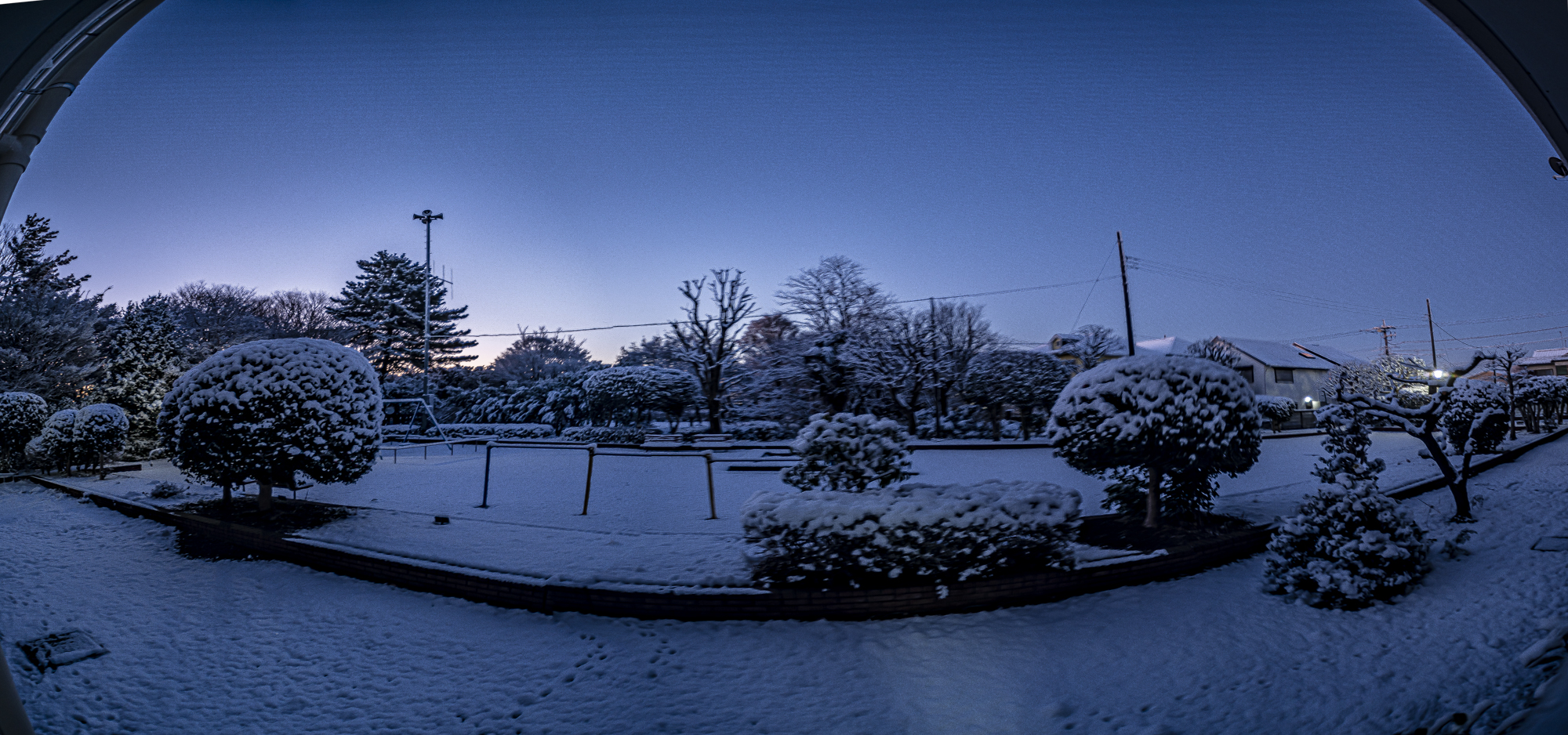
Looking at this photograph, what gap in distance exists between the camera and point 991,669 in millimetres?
1603

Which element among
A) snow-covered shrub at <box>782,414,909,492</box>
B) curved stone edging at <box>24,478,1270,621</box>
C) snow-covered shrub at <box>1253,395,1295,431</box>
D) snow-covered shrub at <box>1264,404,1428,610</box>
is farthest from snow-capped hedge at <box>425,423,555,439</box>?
snow-covered shrub at <box>1253,395,1295,431</box>

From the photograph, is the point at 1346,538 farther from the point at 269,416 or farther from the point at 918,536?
the point at 269,416

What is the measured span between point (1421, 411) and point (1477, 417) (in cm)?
19

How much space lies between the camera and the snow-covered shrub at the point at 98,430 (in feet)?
13.4

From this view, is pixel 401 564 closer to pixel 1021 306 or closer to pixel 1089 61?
pixel 1021 306

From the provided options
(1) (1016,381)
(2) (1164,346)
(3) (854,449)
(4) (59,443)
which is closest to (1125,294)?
(2) (1164,346)

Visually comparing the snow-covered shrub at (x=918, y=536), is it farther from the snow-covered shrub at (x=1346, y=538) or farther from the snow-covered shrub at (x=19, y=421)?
the snow-covered shrub at (x=19, y=421)

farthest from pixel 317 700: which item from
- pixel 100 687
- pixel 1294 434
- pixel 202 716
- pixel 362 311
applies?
pixel 1294 434

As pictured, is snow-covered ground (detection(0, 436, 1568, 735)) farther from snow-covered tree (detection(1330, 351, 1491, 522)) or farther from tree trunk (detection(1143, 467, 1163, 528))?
tree trunk (detection(1143, 467, 1163, 528))

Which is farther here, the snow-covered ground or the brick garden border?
the brick garden border

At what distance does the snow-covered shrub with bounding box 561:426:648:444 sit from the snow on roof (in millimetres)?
2274

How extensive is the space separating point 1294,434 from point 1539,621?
129cm

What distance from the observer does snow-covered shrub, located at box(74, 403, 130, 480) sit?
410cm

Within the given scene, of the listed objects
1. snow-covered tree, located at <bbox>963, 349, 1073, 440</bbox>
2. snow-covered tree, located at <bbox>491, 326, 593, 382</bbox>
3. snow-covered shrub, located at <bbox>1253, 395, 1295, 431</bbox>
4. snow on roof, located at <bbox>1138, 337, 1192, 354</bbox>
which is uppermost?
snow-covered tree, located at <bbox>491, 326, 593, 382</bbox>
